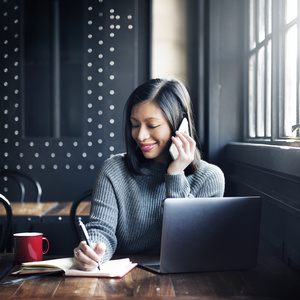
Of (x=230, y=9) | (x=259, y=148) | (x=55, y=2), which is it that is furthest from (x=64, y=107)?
(x=259, y=148)

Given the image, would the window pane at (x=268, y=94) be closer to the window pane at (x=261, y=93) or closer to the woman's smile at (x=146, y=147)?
the window pane at (x=261, y=93)

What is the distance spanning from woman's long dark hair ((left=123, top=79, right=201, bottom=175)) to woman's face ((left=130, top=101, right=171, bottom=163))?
0.9 inches

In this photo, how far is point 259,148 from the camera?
238 centimetres

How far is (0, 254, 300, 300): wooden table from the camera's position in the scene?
1237 mm

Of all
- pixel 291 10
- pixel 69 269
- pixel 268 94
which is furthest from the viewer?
pixel 268 94

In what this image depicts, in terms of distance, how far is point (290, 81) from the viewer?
2.33 metres

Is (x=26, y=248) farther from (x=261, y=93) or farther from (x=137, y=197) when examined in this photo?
(x=261, y=93)

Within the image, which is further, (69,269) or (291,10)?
(291,10)

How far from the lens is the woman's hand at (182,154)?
188cm

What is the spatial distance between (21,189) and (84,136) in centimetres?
67

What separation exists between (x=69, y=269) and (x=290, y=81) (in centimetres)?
144

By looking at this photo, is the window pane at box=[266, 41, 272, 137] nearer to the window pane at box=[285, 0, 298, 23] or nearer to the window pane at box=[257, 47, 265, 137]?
the window pane at box=[257, 47, 265, 137]

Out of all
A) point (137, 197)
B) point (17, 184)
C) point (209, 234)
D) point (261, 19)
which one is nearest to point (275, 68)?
point (261, 19)

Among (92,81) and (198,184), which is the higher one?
(92,81)
